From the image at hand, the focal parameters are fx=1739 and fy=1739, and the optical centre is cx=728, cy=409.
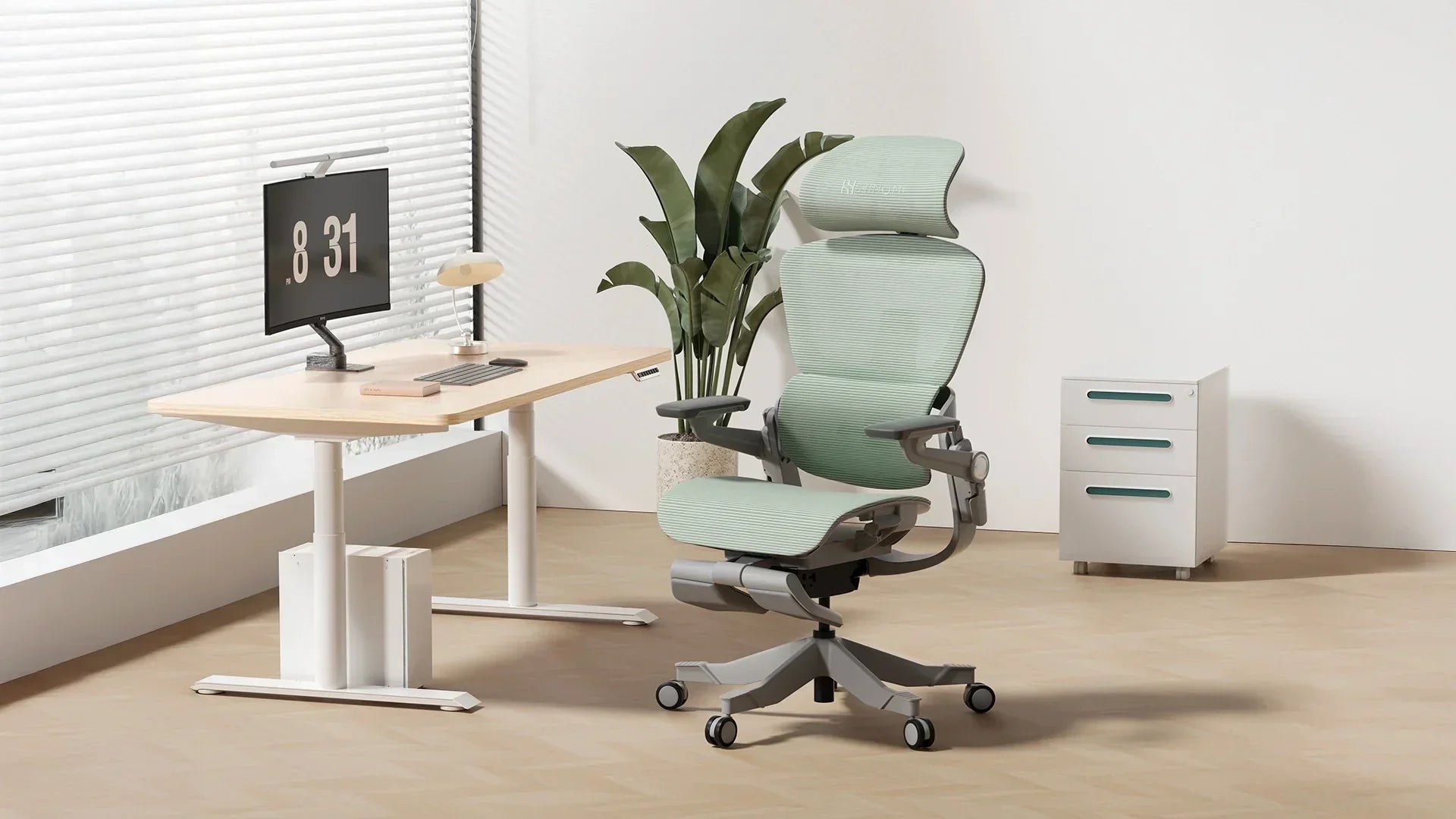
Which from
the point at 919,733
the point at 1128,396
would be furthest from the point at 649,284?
the point at 919,733

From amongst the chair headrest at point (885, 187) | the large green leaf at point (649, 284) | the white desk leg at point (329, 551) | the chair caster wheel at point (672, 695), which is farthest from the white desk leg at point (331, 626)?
the large green leaf at point (649, 284)

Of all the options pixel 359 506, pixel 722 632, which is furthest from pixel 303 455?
pixel 722 632

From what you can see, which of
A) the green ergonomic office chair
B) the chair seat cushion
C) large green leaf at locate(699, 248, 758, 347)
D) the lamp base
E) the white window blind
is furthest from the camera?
large green leaf at locate(699, 248, 758, 347)

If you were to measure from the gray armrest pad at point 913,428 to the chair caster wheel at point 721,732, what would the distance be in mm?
693

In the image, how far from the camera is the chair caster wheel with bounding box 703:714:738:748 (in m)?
3.74

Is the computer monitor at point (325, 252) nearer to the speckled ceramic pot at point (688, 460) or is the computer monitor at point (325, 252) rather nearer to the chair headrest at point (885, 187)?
the chair headrest at point (885, 187)

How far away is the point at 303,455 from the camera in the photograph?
5883 millimetres

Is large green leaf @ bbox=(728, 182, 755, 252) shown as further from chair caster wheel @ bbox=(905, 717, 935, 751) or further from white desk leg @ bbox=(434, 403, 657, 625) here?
chair caster wheel @ bbox=(905, 717, 935, 751)

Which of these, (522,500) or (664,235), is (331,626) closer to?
(522,500)

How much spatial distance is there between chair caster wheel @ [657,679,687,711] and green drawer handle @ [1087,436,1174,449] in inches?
78.3

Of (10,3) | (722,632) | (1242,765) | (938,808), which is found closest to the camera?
(938,808)

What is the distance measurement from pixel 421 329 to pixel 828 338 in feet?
8.90

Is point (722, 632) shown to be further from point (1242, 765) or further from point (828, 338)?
point (1242, 765)

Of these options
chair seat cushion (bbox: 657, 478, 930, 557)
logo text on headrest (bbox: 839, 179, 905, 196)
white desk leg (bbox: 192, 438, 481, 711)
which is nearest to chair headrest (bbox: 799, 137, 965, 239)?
logo text on headrest (bbox: 839, 179, 905, 196)
